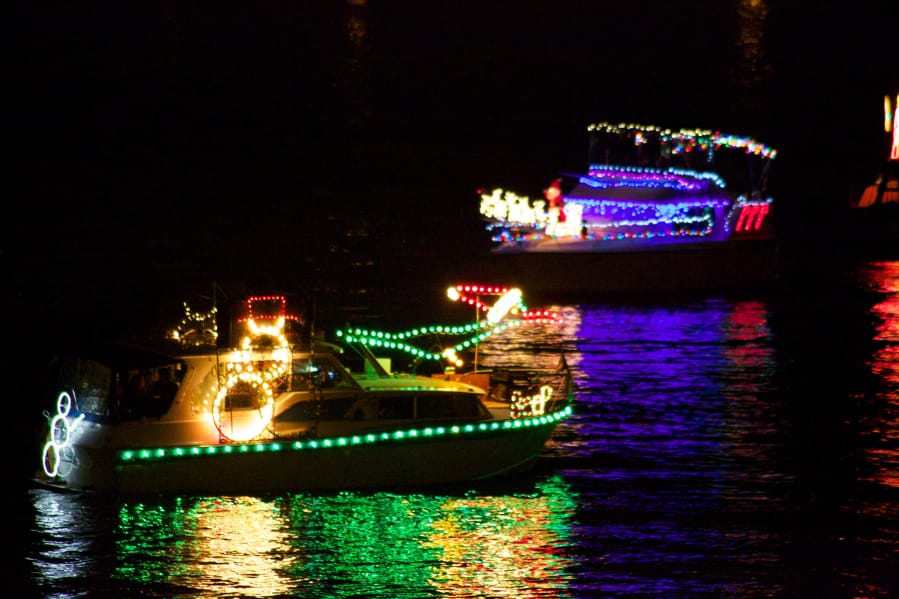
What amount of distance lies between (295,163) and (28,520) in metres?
43.3

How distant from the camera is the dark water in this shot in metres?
19.4

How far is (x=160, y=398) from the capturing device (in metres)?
20.8

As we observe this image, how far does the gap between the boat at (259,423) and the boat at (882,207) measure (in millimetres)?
32896

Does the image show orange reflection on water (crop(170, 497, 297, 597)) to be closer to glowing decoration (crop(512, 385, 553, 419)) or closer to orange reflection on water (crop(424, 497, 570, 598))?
orange reflection on water (crop(424, 497, 570, 598))

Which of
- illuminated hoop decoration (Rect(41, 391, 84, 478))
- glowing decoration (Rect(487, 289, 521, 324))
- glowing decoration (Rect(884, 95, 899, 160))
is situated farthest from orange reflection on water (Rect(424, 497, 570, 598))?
glowing decoration (Rect(884, 95, 899, 160))

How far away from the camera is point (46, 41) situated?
111 metres

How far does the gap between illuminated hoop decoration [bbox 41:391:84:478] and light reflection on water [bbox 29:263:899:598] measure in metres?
0.48

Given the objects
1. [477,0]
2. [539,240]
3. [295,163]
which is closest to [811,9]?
[477,0]

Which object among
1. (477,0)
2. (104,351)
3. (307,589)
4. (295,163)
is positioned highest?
(477,0)

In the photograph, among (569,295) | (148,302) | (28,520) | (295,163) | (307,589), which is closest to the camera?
(307,589)

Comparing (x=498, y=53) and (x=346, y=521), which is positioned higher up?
(x=498, y=53)

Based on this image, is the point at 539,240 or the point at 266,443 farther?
the point at 539,240

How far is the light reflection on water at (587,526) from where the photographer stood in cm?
1859

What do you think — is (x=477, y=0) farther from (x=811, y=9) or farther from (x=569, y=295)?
(x=569, y=295)
